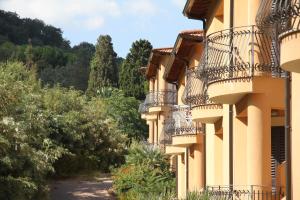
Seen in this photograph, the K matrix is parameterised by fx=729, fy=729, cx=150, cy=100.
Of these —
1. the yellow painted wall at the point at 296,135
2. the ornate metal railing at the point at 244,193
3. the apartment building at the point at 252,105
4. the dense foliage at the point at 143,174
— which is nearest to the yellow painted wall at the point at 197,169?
the apartment building at the point at 252,105

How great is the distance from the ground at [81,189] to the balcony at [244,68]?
23.4 metres

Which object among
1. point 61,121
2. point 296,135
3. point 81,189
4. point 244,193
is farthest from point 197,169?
point 61,121

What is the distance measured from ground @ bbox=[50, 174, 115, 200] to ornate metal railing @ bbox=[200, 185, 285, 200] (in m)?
22.2

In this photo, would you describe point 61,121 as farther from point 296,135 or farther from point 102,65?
point 296,135

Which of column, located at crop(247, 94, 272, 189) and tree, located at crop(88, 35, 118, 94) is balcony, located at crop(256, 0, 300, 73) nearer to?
column, located at crop(247, 94, 272, 189)

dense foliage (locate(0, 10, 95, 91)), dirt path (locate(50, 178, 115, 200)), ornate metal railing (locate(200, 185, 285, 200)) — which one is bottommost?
dirt path (locate(50, 178, 115, 200))

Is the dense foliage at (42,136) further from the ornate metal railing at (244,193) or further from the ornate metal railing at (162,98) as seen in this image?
the ornate metal railing at (244,193)

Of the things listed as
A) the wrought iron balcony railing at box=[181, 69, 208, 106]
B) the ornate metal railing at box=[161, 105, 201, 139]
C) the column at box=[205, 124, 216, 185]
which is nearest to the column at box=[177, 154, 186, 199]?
the ornate metal railing at box=[161, 105, 201, 139]

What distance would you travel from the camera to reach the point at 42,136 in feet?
124

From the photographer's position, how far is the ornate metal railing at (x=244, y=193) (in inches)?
581

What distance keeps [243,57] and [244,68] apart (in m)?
0.54

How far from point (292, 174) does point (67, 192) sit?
28106mm

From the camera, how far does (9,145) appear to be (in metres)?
26.5

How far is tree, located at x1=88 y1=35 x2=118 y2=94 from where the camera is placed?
75.7 metres
